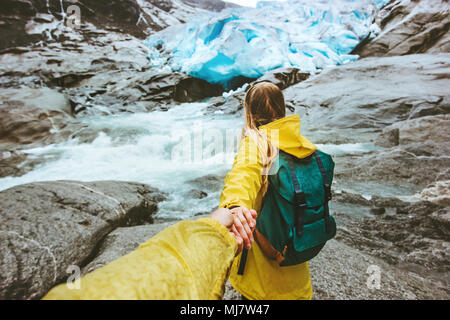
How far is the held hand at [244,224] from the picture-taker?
2.39ft

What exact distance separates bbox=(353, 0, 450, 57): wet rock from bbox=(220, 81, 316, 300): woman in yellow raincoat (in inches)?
626

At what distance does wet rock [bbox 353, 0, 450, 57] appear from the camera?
37.5ft

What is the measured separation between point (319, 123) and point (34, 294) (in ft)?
28.1

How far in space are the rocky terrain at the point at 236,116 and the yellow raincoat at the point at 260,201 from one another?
45 cm

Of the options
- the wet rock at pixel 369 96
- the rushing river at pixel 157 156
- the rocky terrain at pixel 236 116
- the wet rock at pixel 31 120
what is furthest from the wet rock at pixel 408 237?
the wet rock at pixel 31 120

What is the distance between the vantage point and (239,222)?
28.9 inches

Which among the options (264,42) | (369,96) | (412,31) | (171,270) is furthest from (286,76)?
(171,270)

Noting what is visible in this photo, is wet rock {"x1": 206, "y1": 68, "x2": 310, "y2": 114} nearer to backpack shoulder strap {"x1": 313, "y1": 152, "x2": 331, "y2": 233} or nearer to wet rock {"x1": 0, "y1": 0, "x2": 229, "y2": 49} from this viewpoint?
backpack shoulder strap {"x1": 313, "y1": 152, "x2": 331, "y2": 233}

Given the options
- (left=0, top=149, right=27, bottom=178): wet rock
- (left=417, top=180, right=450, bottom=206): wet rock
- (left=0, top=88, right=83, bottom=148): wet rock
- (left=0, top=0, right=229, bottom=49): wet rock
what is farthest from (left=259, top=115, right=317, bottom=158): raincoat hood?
(left=0, top=0, right=229, bottom=49): wet rock

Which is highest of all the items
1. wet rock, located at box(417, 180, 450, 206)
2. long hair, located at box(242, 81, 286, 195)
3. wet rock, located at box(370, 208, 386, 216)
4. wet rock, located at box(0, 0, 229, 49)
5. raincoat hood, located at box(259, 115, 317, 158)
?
wet rock, located at box(0, 0, 229, 49)

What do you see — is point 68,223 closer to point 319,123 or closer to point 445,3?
point 319,123

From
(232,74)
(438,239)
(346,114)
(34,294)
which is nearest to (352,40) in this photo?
(232,74)

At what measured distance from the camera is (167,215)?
10.5ft

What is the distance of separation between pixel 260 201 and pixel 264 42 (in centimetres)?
1381
